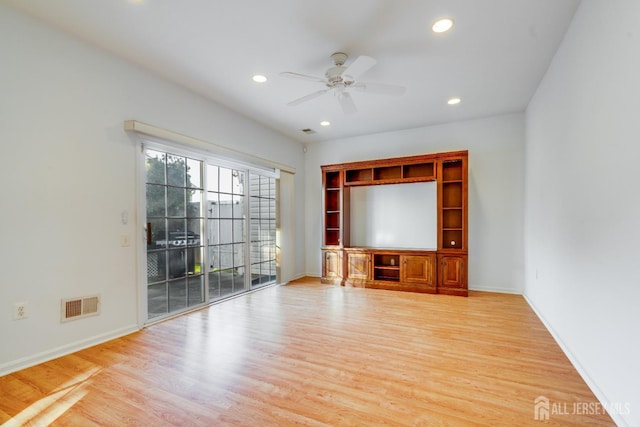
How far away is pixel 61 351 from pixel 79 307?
377 mm

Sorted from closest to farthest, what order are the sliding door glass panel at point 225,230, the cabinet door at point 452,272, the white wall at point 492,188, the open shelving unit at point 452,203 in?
the sliding door glass panel at point 225,230, the cabinet door at point 452,272, the white wall at point 492,188, the open shelving unit at point 452,203

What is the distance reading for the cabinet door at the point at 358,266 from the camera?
17.5 feet

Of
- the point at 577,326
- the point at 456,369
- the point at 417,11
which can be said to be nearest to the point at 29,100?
the point at 417,11

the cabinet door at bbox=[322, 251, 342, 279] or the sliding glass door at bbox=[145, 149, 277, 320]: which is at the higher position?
the sliding glass door at bbox=[145, 149, 277, 320]

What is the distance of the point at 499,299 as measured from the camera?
443cm

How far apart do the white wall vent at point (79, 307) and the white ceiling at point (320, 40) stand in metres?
2.46

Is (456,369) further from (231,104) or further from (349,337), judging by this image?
(231,104)

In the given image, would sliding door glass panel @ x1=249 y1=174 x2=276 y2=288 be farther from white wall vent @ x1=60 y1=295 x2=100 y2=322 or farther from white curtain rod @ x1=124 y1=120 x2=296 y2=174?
white wall vent @ x1=60 y1=295 x2=100 y2=322

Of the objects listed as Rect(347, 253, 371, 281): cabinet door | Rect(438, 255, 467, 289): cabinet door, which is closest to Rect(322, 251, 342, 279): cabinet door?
Rect(347, 253, 371, 281): cabinet door

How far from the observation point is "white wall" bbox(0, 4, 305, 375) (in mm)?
2389

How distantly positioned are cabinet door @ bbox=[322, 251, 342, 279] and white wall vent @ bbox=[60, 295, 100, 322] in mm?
3656

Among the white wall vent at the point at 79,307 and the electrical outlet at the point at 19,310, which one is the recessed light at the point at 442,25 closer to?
the white wall vent at the point at 79,307

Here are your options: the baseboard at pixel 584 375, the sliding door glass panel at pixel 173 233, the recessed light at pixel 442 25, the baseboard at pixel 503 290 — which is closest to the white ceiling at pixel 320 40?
the recessed light at pixel 442 25

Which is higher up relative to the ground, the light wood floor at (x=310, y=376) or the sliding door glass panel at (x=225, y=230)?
the sliding door glass panel at (x=225, y=230)
